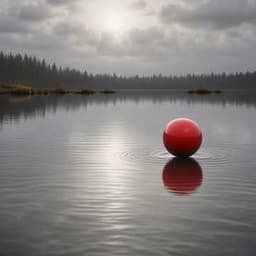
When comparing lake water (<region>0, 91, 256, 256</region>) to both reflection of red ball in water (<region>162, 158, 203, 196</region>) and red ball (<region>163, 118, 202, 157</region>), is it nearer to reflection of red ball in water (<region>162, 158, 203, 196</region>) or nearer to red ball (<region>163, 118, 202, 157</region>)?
reflection of red ball in water (<region>162, 158, 203, 196</region>)

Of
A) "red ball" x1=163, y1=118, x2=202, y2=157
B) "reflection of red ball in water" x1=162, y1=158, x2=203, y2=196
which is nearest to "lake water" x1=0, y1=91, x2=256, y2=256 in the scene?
"reflection of red ball in water" x1=162, y1=158, x2=203, y2=196

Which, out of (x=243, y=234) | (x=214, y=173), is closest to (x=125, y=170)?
(x=214, y=173)

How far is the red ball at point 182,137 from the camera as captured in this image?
736 inches

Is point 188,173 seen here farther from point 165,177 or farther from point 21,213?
point 21,213

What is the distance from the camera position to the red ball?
18.7 m

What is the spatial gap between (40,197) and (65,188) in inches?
47.9

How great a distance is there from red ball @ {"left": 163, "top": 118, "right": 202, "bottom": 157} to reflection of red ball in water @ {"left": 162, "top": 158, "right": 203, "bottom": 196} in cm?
51

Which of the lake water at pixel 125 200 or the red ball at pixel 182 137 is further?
the red ball at pixel 182 137

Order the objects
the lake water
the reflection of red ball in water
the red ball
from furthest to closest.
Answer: the red ball → the reflection of red ball in water → the lake water

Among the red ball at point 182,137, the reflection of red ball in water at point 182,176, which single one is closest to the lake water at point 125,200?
the reflection of red ball in water at point 182,176

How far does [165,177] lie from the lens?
14711 mm

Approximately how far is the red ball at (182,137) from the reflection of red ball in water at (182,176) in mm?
513

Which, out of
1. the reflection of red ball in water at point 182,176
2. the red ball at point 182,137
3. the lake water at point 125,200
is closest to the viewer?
the lake water at point 125,200

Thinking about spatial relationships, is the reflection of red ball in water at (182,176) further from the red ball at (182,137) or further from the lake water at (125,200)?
the red ball at (182,137)
